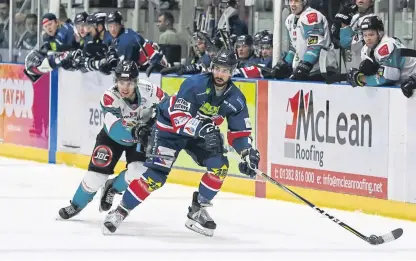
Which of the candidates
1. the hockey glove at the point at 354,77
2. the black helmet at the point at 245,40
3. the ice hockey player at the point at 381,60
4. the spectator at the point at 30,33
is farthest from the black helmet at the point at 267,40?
the spectator at the point at 30,33

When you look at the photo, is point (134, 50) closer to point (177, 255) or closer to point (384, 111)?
point (384, 111)

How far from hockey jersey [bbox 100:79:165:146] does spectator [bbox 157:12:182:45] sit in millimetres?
3459

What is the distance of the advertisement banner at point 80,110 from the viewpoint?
12.3 meters

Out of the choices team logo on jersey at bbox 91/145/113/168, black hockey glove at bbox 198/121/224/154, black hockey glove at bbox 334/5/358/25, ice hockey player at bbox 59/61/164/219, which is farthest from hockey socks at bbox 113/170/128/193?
black hockey glove at bbox 334/5/358/25

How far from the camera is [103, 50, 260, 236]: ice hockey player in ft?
26.2

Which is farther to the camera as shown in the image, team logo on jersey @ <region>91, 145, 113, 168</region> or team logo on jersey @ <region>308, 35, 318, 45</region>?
team logo on jersey @ <region>308, 35, 318, 45</region>

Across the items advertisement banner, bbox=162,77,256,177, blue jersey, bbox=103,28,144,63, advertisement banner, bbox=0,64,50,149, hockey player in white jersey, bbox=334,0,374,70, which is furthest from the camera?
advertisement banner, bbox=0,64,50,149

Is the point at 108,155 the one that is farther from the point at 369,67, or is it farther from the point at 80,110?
the point at 80,110

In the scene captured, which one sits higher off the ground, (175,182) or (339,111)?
(339,111)

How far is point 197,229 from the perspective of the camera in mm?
8336

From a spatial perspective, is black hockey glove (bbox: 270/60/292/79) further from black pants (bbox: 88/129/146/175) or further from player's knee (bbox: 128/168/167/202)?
player's knee (bbox: 128/168/167/202)

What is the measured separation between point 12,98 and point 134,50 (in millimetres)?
2456

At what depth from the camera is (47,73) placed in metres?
13.1

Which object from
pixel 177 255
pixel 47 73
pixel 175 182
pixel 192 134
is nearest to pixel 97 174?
pixel 192 134
